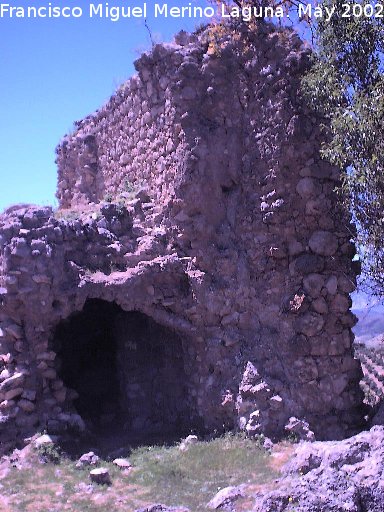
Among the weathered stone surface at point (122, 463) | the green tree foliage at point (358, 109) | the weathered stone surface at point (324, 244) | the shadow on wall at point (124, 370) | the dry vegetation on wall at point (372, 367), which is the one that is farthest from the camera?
the dry vegetation on wall at point (372, 367)

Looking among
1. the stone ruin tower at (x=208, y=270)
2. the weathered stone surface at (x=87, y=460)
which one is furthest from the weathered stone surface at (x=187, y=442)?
the weathered stone surface at (x=87, y=460)

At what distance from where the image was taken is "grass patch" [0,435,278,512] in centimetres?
782

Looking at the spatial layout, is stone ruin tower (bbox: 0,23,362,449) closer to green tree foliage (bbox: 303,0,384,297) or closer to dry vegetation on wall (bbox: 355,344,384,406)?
green tree foliage (bbox: 303,0,384,297)

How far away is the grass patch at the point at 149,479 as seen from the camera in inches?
308

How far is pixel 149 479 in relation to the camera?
28.1 feet

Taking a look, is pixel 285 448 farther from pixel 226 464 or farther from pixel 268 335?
pixel 268 335

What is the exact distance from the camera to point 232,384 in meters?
10.2

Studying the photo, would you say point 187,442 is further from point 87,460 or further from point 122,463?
point 87,460

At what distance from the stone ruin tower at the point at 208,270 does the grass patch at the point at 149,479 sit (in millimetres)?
779

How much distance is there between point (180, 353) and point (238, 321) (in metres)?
1.47

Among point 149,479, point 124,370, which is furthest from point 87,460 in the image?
point 124,370

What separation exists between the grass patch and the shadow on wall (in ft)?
4.32

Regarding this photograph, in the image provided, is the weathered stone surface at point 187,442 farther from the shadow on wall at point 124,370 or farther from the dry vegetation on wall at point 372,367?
the dry vegetation on wall at point 372,367

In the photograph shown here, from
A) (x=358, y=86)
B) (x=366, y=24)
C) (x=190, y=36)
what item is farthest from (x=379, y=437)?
(x=190, y=36)
